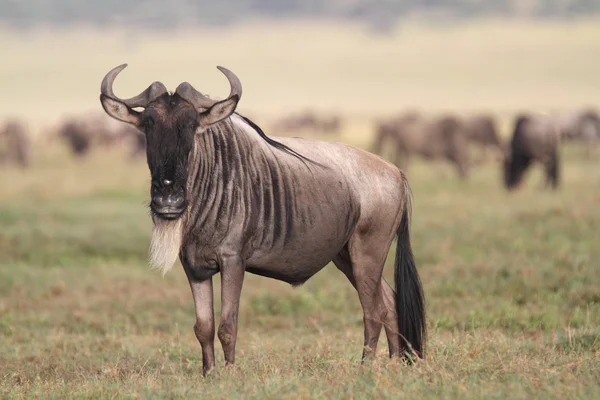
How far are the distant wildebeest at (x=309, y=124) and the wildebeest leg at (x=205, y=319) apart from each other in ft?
161

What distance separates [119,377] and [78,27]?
13928cm

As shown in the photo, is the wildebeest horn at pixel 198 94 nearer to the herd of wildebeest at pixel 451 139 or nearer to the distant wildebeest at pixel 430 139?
the herd of wildebeest at pixel 451 139

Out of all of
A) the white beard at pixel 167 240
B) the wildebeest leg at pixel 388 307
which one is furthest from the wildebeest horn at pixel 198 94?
the wildebeest leg at pixel 388 307

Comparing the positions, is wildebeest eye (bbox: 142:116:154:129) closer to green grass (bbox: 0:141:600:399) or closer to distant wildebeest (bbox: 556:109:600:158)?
green grass (bbox: 0:141:600:399)

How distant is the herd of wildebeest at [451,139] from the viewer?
22609 millimetres

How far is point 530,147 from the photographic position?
22.7 m

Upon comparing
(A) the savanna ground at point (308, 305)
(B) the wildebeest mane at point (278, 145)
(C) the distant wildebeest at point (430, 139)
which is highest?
(B) the wildebeest mane at point (278, 145)

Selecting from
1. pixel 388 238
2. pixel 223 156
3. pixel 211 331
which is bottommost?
pixel 211 331

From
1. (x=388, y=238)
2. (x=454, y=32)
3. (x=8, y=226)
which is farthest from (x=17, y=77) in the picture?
(x=388, y=238)

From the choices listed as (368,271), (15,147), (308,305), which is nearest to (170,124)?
(368,271)

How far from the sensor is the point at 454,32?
116 metres

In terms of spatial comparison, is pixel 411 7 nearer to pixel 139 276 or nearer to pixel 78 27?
pixel 78 27

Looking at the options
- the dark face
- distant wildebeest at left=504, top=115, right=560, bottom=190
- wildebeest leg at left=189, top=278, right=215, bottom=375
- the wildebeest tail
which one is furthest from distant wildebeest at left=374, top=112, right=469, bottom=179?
the dark face

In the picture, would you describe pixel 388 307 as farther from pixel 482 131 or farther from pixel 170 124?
pixel 482 131
